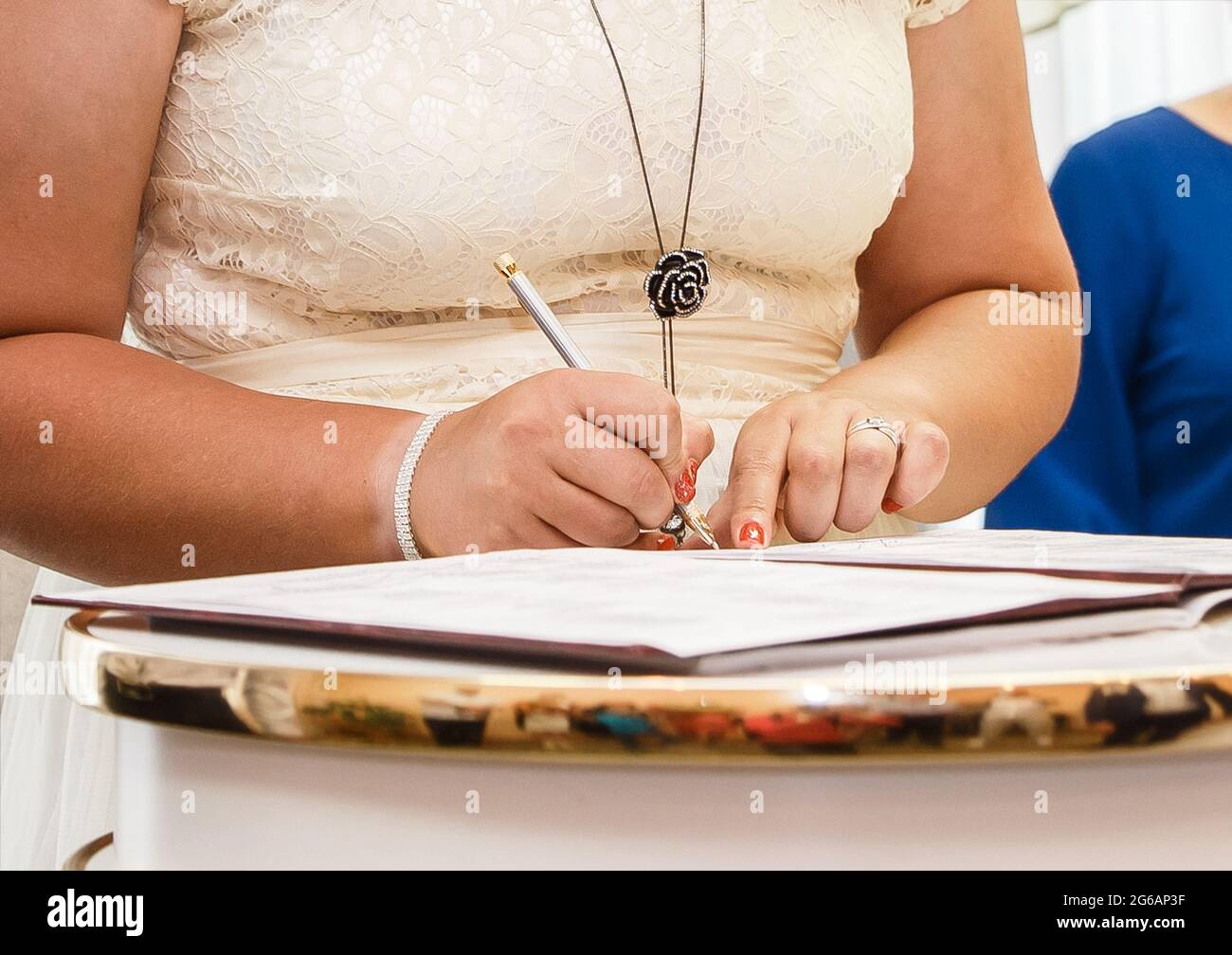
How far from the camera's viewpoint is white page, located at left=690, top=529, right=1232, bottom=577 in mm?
328

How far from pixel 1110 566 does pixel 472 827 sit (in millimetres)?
182

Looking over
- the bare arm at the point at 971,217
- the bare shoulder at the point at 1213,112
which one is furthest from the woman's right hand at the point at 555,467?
the bare shoulder at the point at 1213,112

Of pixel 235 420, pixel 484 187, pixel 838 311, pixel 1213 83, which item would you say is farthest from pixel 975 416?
pixel 1213 83

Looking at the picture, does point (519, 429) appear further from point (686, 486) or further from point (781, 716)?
point (781, 716)

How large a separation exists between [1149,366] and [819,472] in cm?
86

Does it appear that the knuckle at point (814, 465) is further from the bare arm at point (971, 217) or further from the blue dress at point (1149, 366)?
the blue dress at point (1149, 366)

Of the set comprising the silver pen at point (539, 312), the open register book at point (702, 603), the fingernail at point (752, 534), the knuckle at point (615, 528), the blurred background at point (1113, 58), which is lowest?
the open register book at point (702, 603)

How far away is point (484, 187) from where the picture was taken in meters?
0.67

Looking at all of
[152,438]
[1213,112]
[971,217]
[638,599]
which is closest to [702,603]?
[638,599]

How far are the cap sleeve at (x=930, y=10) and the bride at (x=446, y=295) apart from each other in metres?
0.05

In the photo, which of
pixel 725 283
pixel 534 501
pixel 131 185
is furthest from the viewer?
pixel 725 283

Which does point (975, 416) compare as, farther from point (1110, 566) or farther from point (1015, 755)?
point (1015, 755)

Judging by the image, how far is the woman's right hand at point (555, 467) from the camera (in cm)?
49
